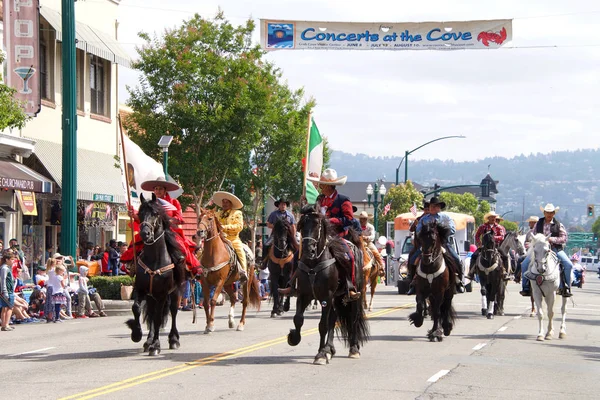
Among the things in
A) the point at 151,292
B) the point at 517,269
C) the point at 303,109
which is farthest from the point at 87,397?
the point at 303,109

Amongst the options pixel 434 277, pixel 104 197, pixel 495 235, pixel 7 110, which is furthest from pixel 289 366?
pixel 104 197

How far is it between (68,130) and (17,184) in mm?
3282

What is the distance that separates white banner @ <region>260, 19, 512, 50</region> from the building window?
428 inches

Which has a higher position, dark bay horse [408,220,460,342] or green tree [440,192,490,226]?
green tree [440,192,490,226]

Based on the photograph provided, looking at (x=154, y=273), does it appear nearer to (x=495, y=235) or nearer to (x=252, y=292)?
(x=252, y=292)

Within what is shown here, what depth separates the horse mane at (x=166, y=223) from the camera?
1399cm

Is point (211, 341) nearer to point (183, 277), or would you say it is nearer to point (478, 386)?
point (183, 277)

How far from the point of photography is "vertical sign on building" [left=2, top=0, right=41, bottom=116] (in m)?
29.1

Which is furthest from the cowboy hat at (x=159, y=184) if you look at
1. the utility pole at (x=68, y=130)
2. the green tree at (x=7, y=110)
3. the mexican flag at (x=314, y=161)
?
the utility pole at (x=68, y=130)

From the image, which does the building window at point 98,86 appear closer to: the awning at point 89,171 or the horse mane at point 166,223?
the awning at point 89,171

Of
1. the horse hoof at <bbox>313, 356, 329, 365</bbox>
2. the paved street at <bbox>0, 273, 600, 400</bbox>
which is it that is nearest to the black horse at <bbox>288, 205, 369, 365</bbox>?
the horse hoof at <bbox>313, 356, 329, 365</bbox>

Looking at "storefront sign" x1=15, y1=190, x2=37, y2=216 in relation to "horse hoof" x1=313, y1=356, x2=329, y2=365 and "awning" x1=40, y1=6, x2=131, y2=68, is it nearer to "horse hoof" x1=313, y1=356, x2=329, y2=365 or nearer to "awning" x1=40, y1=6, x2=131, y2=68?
"awning" x1=40, y1=6, x2=131, y2=68

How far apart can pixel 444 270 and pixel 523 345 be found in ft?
6.21

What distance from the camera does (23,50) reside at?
29.3 m
